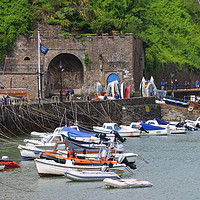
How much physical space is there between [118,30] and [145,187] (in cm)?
4146

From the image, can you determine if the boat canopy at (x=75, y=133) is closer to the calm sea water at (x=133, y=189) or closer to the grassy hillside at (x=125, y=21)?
the calm sea water at (x=133, y=189)

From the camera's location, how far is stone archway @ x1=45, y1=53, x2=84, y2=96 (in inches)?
2653

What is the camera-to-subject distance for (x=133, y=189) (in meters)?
31.1

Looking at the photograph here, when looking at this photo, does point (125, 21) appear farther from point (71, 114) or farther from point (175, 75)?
point (71, 114)

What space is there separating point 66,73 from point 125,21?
1034 centimetres

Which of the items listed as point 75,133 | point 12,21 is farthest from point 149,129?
point 12,21

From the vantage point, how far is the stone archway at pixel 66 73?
67.4 meters

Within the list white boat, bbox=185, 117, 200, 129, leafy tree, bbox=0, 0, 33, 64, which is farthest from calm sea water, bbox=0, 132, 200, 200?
leafy tree, bbox=0, 0, 33, 64

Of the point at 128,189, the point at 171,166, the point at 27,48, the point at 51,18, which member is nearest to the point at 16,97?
the point at 27,48

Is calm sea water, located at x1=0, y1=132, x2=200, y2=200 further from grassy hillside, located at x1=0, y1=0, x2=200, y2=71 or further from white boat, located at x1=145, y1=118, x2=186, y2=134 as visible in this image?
grassy hillside, located at x1=0, y1=0, x2=200, y2=71

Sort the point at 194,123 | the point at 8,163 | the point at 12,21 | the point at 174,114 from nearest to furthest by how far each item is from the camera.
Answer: the point at 8,163, the point at 194,123, the point at 174,114, the point at 12,21

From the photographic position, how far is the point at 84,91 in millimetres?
66875

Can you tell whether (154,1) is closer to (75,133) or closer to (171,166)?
(75,133)

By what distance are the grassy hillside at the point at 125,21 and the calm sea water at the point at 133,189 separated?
1085 inches
